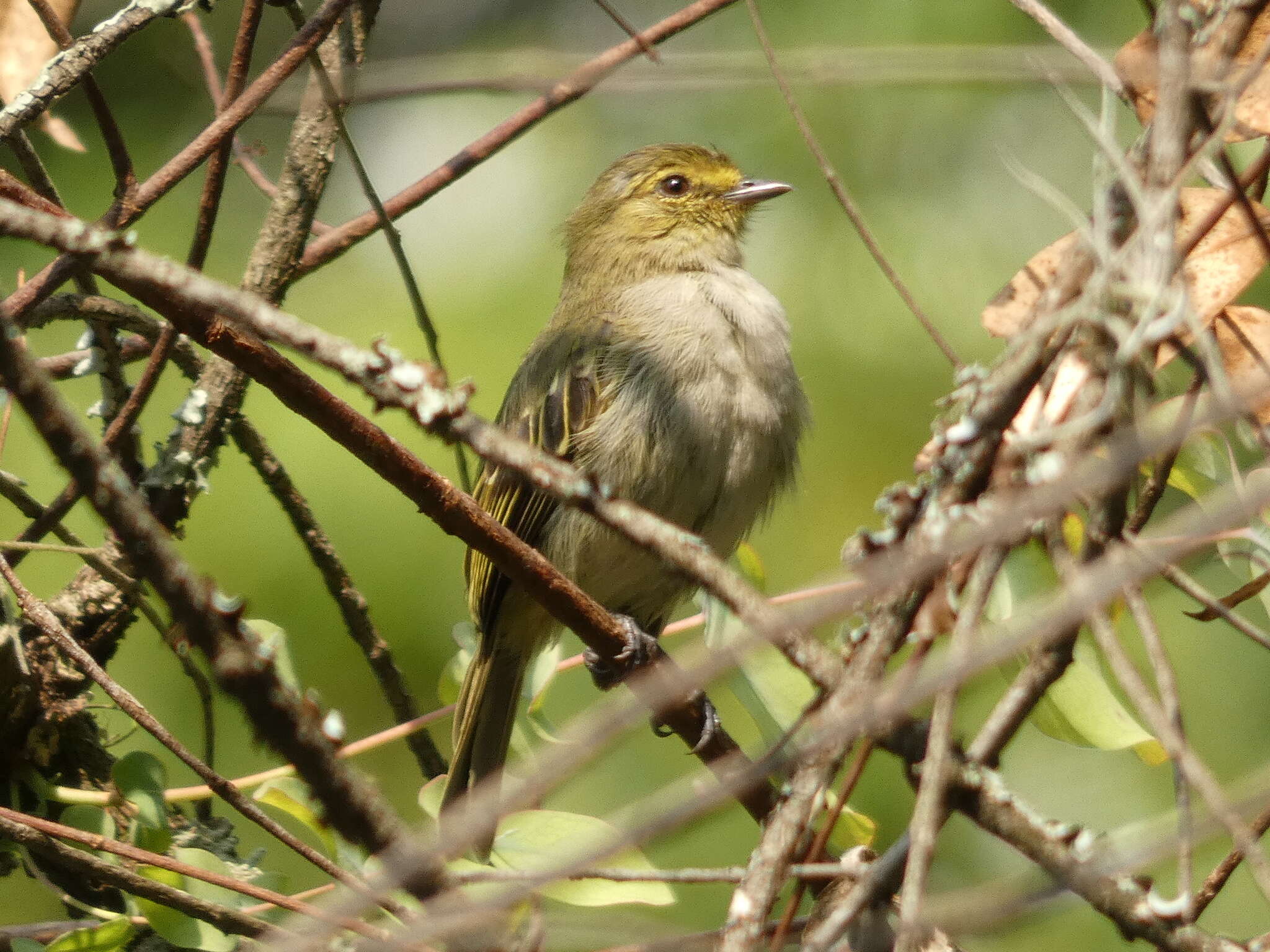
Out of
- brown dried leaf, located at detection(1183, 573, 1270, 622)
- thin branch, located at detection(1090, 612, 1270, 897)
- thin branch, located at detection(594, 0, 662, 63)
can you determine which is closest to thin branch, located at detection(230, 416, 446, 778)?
thin branch, located at detection(594, 0, 662, 63)

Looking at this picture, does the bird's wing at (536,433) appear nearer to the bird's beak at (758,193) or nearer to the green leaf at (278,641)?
the green leaf at (278,641)

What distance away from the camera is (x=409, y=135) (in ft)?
18.4

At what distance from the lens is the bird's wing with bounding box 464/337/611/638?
3.58m

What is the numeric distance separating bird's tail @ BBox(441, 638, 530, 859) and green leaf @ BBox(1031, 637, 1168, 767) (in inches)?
62.5

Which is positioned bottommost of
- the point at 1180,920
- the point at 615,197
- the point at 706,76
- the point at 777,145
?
the point at 1180,920

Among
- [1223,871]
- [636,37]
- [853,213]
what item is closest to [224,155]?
[636,37]

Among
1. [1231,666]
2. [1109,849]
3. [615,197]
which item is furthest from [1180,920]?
[615,197]

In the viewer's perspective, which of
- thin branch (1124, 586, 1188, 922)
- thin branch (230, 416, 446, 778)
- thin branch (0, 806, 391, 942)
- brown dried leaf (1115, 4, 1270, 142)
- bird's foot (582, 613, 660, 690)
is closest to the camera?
thin branch (1124, 586, 1188, 922)

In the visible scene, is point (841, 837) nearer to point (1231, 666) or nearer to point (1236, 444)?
point (1236, 444)

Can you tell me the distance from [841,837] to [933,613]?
3.66ft

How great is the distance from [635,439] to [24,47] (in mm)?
1687

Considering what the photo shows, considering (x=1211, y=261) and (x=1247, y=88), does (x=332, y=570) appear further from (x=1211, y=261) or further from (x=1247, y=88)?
(x=1247, y=88)

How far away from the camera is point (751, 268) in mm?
5004

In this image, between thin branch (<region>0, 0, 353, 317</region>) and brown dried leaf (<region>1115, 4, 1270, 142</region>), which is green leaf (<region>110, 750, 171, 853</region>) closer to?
thin branch (<region>0, 0, 353, 317</region>)
